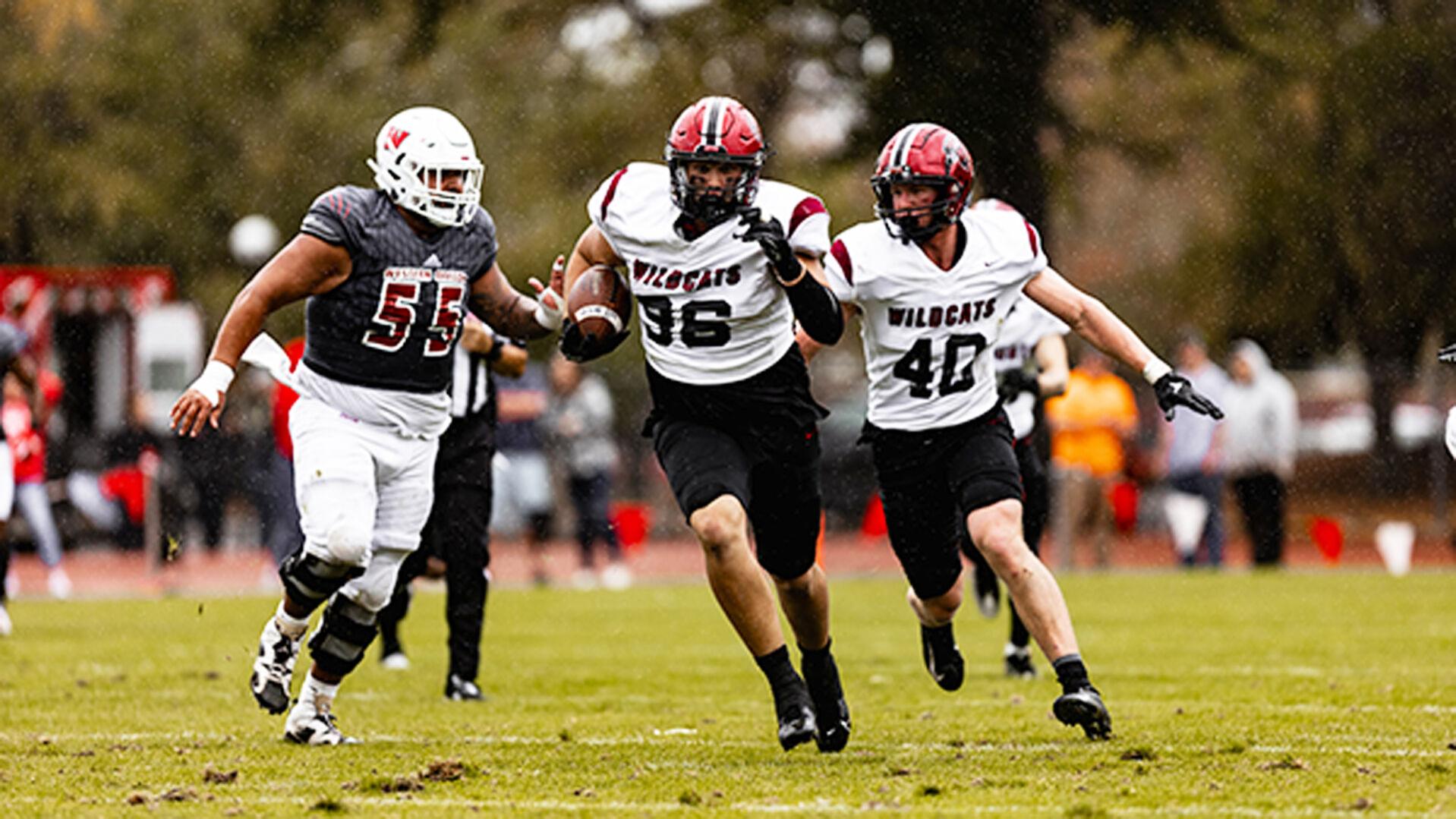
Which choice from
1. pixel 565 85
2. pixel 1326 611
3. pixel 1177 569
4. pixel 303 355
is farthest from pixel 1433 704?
pixel 565 85

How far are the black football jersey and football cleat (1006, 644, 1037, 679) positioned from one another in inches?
145

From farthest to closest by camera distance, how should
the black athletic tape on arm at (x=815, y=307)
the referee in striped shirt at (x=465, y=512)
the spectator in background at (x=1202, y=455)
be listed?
the spectator in background at (x=1202, y=455)
the referee in striped shirt at (x=465, y=512)
the black athletic tape on arm at (x=815, y=307)

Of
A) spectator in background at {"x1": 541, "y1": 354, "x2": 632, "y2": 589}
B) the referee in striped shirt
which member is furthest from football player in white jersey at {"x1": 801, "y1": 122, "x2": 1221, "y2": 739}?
spectator in background at {"x1": 541, "y1": 354, "x2": 632, "y2": 589}

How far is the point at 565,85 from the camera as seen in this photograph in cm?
3312

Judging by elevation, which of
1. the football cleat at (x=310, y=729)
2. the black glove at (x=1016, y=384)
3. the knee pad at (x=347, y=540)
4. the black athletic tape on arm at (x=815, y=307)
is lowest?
the football cleat at (x=310, y=729)

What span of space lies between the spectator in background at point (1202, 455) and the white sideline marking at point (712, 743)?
1252 cm

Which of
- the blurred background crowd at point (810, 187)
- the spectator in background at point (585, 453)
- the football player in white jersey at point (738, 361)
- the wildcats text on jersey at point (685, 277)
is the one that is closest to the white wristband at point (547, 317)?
the football player in white jersey at point (738, 361)

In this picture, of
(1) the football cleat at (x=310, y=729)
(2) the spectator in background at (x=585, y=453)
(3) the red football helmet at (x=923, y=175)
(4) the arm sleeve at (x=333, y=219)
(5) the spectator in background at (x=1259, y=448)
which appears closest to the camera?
(4) the arm sleeve at (x=333, y=219)

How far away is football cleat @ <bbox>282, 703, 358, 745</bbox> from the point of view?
734 centimetres

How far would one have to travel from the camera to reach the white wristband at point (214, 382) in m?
6.84

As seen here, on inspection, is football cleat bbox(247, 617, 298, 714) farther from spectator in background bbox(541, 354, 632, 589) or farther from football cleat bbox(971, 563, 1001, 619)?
Result: spectator in background bbox(541, 354, 632, 589)

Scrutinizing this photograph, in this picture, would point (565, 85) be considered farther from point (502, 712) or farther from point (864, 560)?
point (502, 712)

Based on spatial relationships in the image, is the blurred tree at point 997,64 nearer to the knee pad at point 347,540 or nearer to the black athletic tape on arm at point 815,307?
the black athletic tape on arm at point 815,307

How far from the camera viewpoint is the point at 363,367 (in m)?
7.14
